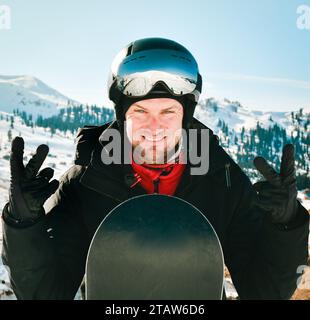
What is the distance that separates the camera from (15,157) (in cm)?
261

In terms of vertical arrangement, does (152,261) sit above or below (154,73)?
below

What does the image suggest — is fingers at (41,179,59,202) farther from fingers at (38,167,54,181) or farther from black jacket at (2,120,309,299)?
black jacket at (2,120,309,299)

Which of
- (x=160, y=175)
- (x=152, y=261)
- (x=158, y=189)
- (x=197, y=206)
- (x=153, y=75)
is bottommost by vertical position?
(x=152, y=261)

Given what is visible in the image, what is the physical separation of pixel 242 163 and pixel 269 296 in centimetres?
14983

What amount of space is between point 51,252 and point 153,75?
5.40 feet

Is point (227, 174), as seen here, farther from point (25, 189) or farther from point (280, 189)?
point (25, 189)

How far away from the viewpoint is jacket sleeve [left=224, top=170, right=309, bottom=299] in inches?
108

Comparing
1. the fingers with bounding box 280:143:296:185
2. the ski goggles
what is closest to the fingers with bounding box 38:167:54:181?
the ski goggles

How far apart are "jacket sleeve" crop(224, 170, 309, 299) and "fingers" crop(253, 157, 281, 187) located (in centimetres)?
32

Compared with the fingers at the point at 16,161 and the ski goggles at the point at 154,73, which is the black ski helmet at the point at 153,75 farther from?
the fingers at the point at 16,161

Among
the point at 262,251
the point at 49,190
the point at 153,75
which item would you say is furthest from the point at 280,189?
the point at 49,190

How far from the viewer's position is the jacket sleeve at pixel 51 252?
2.63 meters

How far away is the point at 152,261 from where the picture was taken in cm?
251
